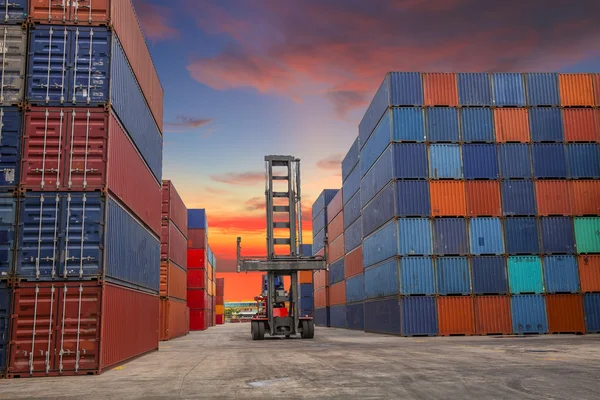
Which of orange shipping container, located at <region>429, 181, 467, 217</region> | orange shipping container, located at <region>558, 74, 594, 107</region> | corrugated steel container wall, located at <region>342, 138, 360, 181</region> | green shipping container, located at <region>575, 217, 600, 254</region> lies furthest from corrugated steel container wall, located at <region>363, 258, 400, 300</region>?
orange shipping container, located at <region>558, 74, 594, 107</region>

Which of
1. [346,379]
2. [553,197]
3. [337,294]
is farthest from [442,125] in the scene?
[337,294]

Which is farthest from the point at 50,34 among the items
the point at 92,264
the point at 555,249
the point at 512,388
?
the point at 555,249

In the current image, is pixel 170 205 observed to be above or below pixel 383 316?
above

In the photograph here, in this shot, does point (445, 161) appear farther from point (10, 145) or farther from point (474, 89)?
point (10, 145)

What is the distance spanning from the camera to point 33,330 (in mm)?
13812

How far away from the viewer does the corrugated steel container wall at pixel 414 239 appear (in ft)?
102

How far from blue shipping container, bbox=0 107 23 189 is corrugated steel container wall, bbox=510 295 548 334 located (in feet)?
87.3

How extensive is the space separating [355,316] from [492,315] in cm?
1903

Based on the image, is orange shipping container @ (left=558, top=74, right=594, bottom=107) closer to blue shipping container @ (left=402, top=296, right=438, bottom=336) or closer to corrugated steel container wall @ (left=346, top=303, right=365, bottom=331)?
blue shipping container @ (left=402, top=296, right=438, bottom=336)

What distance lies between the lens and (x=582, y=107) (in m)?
33.0

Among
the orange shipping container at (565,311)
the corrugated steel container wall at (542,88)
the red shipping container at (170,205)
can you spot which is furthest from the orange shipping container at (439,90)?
the red shipping container at (170,205)

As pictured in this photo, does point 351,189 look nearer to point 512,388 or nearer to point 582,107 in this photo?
point 582,107

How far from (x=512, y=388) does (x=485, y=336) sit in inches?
824

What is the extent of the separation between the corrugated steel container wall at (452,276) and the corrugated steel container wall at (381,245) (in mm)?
2758
